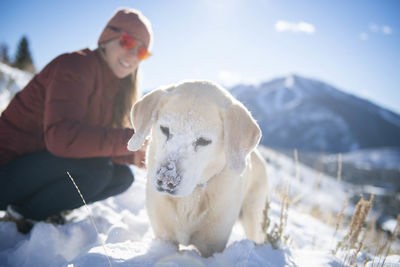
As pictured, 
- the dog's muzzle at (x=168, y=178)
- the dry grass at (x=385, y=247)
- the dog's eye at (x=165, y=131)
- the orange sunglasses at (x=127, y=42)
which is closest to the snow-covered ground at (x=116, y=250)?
the dry grass at (x=385, y=247)

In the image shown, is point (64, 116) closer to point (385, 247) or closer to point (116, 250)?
point (116, 250)

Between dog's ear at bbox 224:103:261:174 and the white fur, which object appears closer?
the white fur

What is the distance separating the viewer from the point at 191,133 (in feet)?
5.47

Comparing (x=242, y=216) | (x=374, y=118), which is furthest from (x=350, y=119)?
(x=242, y=216)

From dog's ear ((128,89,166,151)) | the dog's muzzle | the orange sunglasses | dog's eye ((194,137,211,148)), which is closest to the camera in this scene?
the dog's muzzle

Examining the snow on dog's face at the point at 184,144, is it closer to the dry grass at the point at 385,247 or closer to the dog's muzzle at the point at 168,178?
the dog's muzzle at the point at 168,178

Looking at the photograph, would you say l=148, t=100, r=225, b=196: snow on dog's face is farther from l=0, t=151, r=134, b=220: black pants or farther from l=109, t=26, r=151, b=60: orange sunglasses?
l=109, t=26, r=151, b=60: orange sunglasses

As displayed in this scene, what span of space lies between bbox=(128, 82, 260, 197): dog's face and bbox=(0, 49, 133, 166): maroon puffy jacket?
529mm

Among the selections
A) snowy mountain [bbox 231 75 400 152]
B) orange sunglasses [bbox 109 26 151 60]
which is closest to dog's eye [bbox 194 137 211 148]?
orange sunglasses [bbox 109 26 151 60]

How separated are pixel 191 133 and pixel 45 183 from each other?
1787mm

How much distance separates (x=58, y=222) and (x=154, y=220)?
3.97 feet

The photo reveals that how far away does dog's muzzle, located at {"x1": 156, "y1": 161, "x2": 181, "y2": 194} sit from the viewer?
4.92 ft

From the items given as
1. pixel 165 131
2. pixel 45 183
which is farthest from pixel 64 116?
pixel 165 131

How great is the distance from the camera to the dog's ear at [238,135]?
1.74 metres
